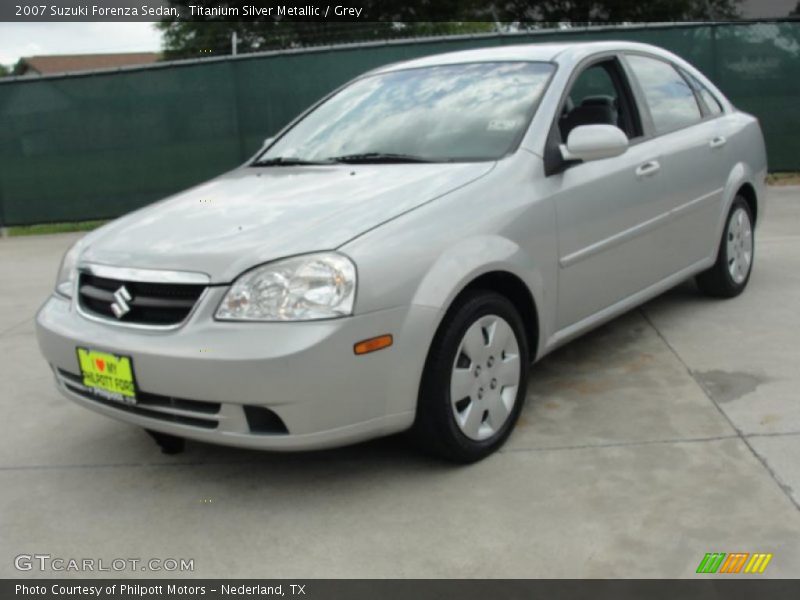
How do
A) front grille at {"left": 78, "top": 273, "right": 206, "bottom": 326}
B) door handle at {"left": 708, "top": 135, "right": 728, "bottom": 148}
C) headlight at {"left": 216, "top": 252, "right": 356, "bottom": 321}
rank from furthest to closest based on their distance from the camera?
door handle at {"left": 708, "top": 135, "right": 728, "bottom": 148} < front grille at {"left": 78, "top": 273, "right": 206, "bottom": 326} < headlight at {"left": 216, "top": 252, "right": 356, "bottom": 321}

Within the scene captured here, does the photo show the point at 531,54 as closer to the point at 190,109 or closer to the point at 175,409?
the point at 175,409

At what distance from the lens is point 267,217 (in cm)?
325

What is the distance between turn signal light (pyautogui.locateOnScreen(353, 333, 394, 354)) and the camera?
287cm

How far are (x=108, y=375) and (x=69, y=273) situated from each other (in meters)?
0.68

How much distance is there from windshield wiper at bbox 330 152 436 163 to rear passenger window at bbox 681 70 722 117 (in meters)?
2.20

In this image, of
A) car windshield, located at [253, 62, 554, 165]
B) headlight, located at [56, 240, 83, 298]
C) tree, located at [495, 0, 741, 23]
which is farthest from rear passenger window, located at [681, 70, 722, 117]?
tree, located at [495, 0, 741, 23]

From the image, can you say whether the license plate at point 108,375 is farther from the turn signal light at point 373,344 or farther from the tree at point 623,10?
the tree at point 623,10

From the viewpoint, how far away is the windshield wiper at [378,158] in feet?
12.3

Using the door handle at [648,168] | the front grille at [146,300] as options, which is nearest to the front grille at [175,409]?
the front grille at [146,300]

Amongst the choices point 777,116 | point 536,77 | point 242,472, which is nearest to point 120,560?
point 242,472

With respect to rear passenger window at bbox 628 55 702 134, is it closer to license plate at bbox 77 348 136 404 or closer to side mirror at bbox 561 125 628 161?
side mirror at bbox 561 125 628 161
